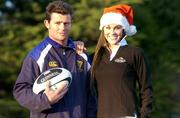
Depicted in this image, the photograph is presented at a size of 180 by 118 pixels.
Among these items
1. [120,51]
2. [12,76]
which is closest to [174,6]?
[12,76]

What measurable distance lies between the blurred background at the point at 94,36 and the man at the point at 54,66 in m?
6.33

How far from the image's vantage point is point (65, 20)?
4461 millimetres

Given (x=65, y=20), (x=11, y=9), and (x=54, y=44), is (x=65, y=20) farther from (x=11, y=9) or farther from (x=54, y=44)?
(x=11, y=9)

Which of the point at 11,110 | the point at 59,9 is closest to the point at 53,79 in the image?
the point at 59,9

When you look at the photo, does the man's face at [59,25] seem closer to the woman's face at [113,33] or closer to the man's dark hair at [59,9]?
the man's dark hair at [59,9]

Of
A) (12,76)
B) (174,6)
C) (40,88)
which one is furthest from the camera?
(174,6)

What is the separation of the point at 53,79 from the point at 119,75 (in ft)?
1.65

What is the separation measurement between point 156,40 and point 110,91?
27.1 ft

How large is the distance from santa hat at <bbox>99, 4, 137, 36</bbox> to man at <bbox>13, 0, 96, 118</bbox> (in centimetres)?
31

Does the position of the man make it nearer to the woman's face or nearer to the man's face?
the man's face

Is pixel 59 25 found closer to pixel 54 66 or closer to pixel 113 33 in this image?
pixel 54 66

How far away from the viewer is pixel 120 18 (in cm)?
460

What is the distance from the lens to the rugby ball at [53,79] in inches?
169

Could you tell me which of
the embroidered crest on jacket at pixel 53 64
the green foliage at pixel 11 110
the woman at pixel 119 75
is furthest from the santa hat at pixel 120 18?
the green foliage at pixel 11 110
